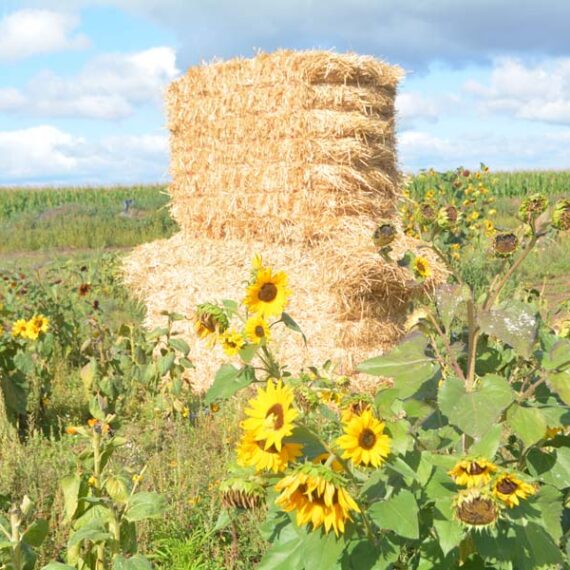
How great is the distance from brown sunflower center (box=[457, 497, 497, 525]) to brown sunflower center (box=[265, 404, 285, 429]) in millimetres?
336

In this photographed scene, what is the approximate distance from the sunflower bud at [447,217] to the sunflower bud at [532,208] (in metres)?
0.15

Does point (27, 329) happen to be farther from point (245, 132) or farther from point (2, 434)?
point (245, 132)

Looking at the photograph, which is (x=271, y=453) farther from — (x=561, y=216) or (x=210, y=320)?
(x=561, y=216)

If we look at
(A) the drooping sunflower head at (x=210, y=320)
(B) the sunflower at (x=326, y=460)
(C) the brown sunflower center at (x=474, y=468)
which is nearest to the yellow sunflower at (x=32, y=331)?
(A) the drooping sunflower head at (x=210, y=320)

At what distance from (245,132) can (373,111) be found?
1.09m

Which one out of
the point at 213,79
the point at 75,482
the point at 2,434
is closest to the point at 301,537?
the point at 75,482

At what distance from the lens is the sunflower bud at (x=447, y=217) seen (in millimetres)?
1840

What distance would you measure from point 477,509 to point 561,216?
0.64 meters

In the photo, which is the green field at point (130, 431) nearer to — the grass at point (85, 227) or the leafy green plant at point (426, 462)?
the leafy green plant at point (426, 462)

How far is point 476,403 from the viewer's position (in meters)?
1.49

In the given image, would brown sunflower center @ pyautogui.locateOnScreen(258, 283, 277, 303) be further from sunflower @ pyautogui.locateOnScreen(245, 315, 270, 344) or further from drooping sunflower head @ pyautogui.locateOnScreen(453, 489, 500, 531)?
drooping sunflower head @ pyautogui.locateOnScreen(453, 489, 500, 531)

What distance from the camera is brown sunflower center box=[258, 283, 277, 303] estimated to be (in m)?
1.95

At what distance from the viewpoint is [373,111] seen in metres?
6.83

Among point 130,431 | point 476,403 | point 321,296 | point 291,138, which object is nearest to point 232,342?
point 476,403
